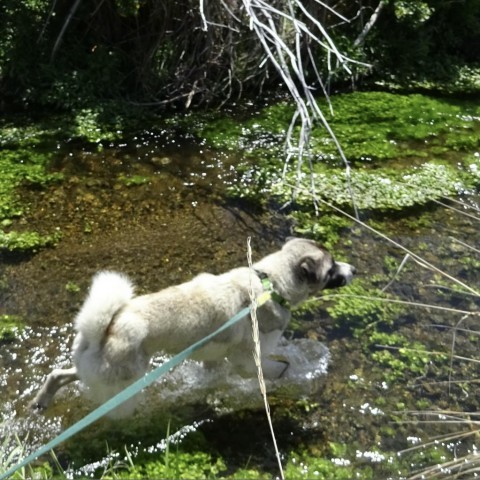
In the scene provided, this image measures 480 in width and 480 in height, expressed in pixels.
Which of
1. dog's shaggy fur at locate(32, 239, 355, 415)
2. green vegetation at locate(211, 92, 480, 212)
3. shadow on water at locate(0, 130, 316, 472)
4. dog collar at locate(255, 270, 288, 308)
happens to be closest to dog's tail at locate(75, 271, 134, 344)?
dog's shaggy fur at locate(32, 239, 355, 415)

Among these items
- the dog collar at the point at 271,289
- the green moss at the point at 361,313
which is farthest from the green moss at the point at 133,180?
the dog collar at the point at 271,289

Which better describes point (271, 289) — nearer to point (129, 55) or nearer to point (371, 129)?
point (371, 129)

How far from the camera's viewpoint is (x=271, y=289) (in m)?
4.21

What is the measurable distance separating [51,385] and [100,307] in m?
0.79

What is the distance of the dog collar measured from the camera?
4.17m

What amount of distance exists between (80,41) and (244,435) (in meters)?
5.48

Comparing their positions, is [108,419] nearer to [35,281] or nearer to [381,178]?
[35,281]

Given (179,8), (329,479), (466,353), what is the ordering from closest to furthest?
(329,479), (466,353), (179,8)

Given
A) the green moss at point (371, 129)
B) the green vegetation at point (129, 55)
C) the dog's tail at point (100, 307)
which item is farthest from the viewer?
the green vegetation at point (129, 55)

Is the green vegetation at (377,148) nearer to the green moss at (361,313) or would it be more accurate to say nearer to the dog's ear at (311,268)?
the green moss at (361,313)

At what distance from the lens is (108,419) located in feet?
13.3

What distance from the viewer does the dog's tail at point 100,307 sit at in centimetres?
365

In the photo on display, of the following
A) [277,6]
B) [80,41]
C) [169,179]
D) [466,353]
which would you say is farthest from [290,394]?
[80,41]

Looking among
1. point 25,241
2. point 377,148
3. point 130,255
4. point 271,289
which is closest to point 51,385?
point 271,289
